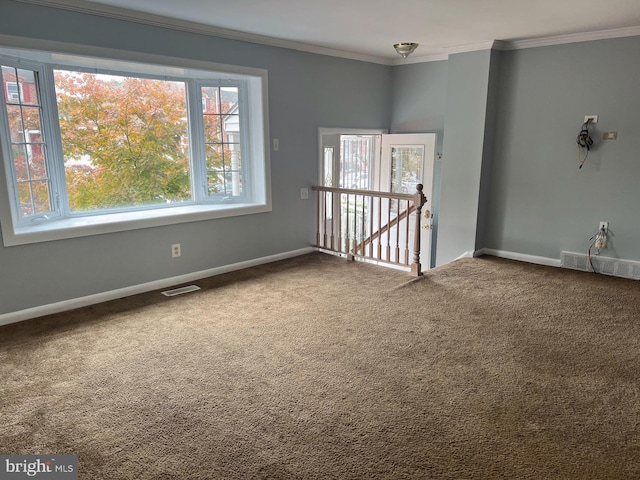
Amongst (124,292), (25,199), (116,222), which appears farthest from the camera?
(124,292)

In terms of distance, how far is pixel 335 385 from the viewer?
8.20ft

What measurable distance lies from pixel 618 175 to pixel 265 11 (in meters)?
3.59

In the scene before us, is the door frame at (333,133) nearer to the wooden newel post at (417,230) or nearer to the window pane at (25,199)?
the wooden newel post at (417,230)

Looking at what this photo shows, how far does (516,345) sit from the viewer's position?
2988 mm

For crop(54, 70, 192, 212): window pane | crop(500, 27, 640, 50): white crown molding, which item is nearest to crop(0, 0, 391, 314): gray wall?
crop(54, 70, 192, 212): window pane

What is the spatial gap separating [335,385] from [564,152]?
362 centimetres

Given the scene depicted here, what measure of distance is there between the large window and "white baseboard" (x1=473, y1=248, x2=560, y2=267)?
2579 mm

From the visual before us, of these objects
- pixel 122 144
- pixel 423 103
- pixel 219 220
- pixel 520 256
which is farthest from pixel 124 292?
pixel 423 103

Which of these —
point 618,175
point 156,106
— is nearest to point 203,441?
point 156,106

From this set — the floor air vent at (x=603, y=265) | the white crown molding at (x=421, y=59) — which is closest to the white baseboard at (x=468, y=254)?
the floor air vent at (x=603, y=265)

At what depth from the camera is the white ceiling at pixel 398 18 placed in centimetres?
332

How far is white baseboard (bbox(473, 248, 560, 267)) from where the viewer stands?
→ 4840 millimetres

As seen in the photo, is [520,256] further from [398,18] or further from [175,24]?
[175,24]

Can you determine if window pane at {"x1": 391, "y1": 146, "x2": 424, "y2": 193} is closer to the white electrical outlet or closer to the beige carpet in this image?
the white electrical outlet
